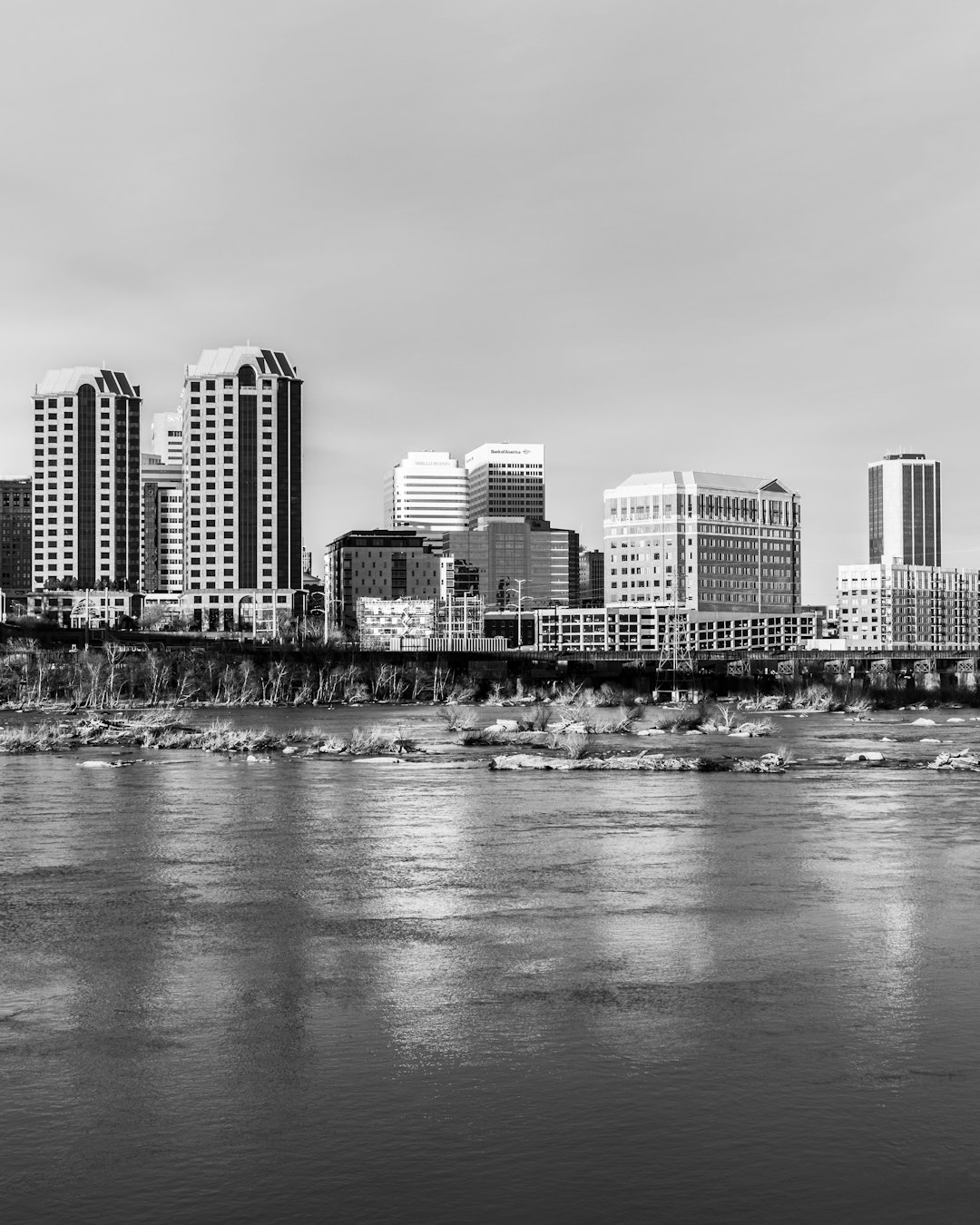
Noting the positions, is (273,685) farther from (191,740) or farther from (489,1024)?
(489,1024)

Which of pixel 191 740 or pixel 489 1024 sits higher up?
pixel 191 740

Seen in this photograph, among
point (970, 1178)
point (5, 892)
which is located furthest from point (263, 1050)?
point (5, 892)

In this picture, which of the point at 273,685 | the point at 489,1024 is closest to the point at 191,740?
the point at 489,1024

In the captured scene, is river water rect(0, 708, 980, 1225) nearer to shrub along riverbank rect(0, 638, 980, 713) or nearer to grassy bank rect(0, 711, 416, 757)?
grassy bank rect(0, 711, 416, 757)

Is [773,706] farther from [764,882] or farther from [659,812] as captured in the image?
[764,882]

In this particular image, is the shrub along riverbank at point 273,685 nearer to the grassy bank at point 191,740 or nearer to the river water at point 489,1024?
the grassy bank at point 191,740

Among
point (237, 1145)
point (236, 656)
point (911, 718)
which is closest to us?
point (237, 1145)

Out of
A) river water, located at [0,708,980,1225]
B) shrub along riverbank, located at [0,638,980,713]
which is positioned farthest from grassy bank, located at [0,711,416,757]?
shrub along riverbank, located at [0,638,980,713]

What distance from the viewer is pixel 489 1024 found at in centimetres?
2228

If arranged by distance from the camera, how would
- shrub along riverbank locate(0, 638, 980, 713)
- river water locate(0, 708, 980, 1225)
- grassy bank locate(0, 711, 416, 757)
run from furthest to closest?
shrub along riverbank locate(0, 638, 980, 713)
grassy bank locate(0, 711, 416, 757)
river water locate(0, 708, 980, 1225)

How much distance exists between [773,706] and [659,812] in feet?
347

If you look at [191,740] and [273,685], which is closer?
[191,740]

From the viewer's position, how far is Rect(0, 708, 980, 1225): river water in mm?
16594

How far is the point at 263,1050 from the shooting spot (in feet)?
69.0
